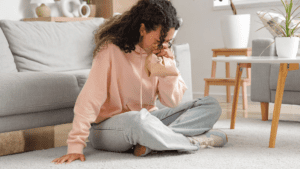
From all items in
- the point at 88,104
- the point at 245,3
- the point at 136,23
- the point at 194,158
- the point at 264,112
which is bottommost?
the point at 264,112

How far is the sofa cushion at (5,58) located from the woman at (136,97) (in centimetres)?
79

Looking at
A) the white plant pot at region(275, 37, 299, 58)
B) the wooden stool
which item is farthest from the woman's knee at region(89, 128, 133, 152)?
the wooden stool

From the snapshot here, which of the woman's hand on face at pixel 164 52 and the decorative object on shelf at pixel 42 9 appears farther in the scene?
the decorative object on shelf at pixel 42 9

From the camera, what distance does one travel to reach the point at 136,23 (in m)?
1.42

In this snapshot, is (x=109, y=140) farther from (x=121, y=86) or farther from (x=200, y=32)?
(x=200, y=32)

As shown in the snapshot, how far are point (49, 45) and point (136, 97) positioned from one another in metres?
1.07

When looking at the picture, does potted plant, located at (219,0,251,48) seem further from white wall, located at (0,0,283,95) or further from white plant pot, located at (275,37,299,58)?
white plant pot, located at (275,37,299,58)

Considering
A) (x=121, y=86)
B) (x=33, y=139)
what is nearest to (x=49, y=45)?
(x=33, y=139)

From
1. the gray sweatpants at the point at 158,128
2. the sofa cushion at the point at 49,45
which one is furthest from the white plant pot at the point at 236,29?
the gray sweatpants at the point at 158,128

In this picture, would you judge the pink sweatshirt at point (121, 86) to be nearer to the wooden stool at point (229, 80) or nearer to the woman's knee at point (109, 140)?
the woman's knee at point (109, 140)

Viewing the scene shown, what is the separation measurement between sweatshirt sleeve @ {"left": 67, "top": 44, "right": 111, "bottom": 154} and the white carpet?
0.09 meters

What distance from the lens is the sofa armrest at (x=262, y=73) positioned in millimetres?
2490

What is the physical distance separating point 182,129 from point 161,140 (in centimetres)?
18

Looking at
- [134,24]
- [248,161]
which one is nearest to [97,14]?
[134,24]
